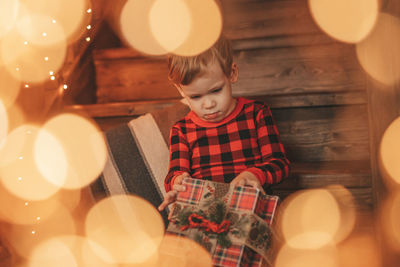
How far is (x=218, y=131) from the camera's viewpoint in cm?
138

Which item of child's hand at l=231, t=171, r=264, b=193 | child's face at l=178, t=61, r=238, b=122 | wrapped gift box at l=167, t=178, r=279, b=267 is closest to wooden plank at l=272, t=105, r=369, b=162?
child's face at l=178, t=61, r=238, b=122

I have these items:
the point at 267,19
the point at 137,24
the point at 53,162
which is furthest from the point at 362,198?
the point at 137,24

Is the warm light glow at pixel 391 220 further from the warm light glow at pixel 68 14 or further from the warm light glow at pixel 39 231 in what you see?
the warm light glow at pixel 68 14

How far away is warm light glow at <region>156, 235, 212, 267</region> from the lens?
996 millimetres

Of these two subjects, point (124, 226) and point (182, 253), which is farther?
point (124, 226)

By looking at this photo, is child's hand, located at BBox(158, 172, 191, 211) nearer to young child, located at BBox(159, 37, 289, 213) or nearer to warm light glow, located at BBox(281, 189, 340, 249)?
young child, located at BBox(159, 37, 289, 213)

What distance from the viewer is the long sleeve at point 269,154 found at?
1196mm

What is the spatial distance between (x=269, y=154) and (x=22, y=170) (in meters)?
0.85

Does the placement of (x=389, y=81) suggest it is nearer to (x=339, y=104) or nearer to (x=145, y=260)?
(x=339, y=104)

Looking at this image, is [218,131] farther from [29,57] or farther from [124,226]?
[29,57]

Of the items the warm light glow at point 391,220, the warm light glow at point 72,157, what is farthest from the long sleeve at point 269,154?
the warm light glow at point 72,157

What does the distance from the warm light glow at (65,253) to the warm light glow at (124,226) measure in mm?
35

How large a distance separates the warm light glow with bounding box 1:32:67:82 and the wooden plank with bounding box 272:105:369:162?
868mm

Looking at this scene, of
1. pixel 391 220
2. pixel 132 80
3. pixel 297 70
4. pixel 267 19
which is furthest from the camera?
pixel 132 80
